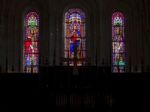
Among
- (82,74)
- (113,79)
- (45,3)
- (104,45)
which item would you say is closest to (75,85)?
(82,74)

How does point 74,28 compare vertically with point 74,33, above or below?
above

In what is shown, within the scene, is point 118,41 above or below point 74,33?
below

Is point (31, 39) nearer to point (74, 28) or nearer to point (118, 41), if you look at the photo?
point (74, 28)

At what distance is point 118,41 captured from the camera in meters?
18.6

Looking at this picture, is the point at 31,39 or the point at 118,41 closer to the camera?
the point at 118,41

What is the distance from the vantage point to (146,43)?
17.6 metres

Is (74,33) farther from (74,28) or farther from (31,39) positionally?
(31,39)

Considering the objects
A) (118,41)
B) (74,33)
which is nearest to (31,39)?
(74,33)

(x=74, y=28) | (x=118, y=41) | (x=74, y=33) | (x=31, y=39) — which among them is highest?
(x=74, y=28)

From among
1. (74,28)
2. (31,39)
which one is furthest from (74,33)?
(31,39)

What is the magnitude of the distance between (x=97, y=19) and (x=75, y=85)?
9.52 m

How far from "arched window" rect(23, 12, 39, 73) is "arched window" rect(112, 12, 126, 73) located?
4.59 meters

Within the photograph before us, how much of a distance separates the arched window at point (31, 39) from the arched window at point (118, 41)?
4.59 meters

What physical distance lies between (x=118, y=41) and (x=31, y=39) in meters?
5.22
